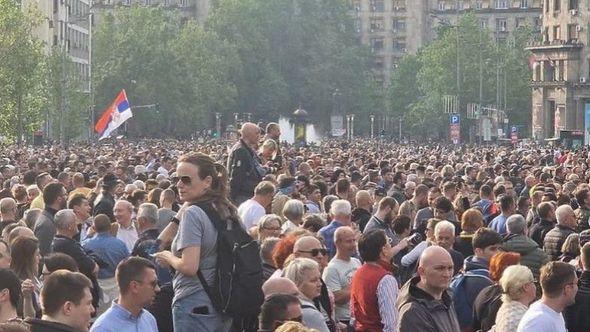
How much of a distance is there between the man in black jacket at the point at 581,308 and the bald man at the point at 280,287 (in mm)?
2877

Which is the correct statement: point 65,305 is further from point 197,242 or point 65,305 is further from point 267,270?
point 267,270

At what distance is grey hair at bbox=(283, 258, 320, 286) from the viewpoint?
11.8m

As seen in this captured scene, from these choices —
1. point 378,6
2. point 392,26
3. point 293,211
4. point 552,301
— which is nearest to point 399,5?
point 392,26

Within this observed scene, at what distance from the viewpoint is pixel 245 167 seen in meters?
20.4

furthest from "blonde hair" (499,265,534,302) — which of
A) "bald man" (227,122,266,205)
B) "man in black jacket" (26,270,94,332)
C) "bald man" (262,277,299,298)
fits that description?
"bald man" (227,122,266,205)

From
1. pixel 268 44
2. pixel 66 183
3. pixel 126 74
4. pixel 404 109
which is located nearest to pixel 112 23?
pixel 126 74

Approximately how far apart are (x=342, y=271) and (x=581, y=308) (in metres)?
2.16

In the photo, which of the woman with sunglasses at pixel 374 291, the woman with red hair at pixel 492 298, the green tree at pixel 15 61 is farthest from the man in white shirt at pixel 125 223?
the green tree at pixel 15 61

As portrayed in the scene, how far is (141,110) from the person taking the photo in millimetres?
124875

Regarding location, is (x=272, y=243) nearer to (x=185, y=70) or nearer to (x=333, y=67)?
(x=185, y=70)

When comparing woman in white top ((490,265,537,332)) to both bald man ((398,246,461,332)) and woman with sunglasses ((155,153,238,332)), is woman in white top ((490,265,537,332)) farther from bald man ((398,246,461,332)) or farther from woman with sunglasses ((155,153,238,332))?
woman with sunglasses ((155,153,238,332))

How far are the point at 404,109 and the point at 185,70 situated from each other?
4325 centimetres

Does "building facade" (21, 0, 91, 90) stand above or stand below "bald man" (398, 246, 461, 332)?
above

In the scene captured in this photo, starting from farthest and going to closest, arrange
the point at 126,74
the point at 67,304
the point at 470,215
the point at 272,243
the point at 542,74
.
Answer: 1. the point at 542,74
2. the point at 126,74
3. the point at 470,215
4. the point at 272,243
5. the point at 67,304
